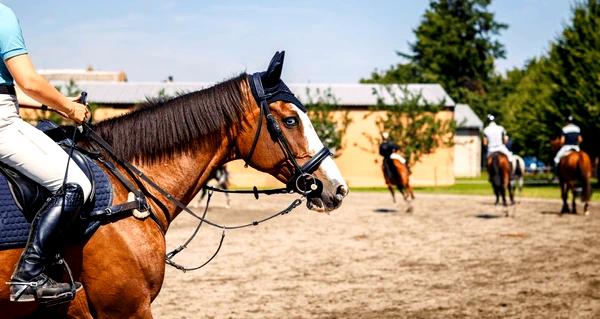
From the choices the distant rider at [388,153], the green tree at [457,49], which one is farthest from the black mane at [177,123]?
the green tree at [457,49]

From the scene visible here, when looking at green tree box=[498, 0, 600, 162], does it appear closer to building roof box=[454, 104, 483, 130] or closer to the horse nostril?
building roof box=[454, 104, 483, 130]

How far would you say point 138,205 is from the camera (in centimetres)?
399

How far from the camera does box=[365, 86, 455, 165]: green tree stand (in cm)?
4138

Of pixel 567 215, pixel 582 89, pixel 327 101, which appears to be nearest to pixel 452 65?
pixel 327 101

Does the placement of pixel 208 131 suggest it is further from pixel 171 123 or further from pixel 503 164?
pixel 503 164

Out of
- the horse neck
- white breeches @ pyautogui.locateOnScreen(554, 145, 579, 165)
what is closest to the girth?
the horse neck

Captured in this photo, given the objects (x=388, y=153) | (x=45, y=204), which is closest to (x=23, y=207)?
(x=45, y=204)

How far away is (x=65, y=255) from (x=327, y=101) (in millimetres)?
40432

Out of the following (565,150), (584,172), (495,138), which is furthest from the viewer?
(565,150)

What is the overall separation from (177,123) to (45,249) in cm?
119

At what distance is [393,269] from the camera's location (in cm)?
1109

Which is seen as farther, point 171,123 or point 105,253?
point 171,123

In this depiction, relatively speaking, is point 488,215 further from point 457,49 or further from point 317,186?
point 457,49

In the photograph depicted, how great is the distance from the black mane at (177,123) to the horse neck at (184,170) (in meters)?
0.05
